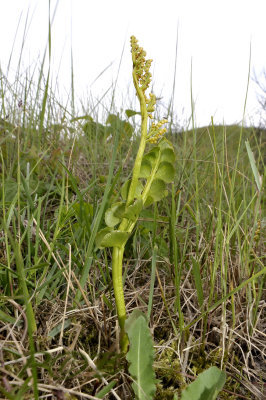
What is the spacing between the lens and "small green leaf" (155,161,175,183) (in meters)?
0.84

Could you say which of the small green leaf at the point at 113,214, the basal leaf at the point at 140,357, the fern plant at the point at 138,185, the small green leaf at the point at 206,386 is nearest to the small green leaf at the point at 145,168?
the fern plant at the point at 138,185

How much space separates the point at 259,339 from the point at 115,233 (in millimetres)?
622

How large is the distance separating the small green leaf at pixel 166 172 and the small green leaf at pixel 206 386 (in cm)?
41

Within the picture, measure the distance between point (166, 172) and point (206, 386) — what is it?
0.46m

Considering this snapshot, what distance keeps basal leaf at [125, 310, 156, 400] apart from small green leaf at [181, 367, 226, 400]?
72mm

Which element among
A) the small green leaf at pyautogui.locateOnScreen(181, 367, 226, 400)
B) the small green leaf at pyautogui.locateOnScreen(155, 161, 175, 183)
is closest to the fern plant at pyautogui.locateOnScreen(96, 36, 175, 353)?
the small green leaf at pyautogui.locateOnScreen(155, 161, 175, 183)

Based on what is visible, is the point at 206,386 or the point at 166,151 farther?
the point at 166,151

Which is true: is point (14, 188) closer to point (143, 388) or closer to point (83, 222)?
point (83, 222)

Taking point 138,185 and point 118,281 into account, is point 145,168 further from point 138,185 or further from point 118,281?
point 118,281

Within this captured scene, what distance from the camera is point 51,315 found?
0.95m

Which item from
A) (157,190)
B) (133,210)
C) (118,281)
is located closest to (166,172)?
(157,190)

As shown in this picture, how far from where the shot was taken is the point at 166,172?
847 mm

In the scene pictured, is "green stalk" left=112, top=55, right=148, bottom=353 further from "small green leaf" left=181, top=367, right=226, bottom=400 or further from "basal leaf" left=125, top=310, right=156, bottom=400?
"small green leaf" left=181, top=367, right=226, bottom=400

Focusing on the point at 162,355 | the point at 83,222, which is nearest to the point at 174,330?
the point at 162,355
